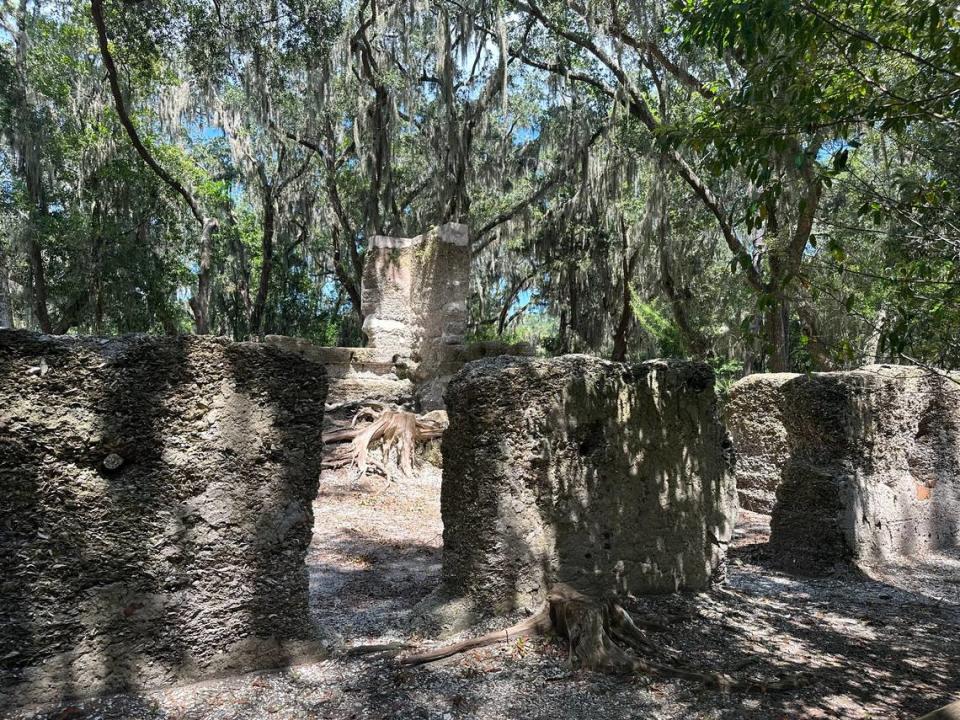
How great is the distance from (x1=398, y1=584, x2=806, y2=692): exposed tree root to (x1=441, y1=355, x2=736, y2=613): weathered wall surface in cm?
25

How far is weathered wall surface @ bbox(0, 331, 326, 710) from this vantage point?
8.20 ft

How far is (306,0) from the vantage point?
550 inches

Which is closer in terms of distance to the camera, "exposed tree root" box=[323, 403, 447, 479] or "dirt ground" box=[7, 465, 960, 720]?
"dirt ground" box=[7, 465, 960, 720]

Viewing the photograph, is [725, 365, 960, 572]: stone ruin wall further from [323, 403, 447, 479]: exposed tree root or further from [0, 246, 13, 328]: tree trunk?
[0, 246, 13, 328]: tree trunk

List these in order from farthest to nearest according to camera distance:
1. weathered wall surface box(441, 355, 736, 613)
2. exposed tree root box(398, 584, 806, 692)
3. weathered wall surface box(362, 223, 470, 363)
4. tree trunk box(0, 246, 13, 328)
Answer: tree trunk box(0, 246, 13, 328), weathered wall surface box(362, 223, 470, 363), weathered wall surface box(441, 355, 736, 613), exposed tree root box(398, 584, 806, 692)

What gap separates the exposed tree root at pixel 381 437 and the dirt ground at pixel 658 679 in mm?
2731

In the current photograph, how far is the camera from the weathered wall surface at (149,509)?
98.4 inches

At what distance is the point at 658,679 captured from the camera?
2.94 meters

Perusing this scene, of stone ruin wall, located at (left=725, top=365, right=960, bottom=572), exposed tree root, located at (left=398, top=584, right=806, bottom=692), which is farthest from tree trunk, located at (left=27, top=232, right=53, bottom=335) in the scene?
exposed tree root, located at (left=398, top=584, right=806, bottom=692)

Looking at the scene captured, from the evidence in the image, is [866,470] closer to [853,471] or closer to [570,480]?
[853,471]

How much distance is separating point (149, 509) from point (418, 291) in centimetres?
865

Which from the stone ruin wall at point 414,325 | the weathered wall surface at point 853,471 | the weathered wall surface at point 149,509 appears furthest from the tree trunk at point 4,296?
the weathered wall surface at point 853,471

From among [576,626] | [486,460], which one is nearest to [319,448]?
[486,460]

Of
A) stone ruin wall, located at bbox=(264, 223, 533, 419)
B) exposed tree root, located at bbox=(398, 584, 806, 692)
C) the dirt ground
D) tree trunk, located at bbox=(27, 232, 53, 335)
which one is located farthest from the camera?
tree trunk, located at bbox=(27, 232, 53, 335)
